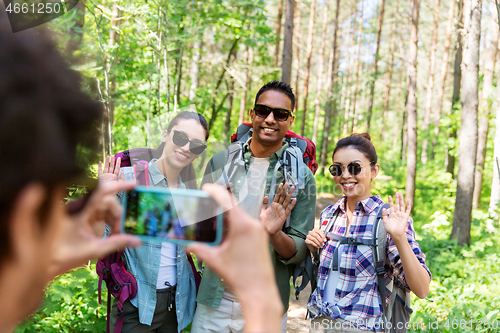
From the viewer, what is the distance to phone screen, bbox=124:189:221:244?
907 mm

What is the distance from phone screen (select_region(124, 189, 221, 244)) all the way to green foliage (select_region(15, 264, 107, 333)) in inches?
94.9

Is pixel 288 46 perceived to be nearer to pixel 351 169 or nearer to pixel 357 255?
pixel 351 169

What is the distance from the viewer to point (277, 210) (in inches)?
87.7

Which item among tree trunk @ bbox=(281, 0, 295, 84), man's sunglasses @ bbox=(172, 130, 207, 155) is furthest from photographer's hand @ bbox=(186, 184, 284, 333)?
tree trunk @ bbox=(281, 0, 295, 84)

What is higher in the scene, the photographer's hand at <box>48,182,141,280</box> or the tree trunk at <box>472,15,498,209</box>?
the tree trunk at <box>472,15,498,209</box>

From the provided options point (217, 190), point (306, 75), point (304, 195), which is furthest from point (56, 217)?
point (306, 75)

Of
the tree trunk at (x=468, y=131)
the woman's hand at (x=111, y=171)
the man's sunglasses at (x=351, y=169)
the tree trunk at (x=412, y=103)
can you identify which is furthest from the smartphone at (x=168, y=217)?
the tree trunk at (x=412, y=103)

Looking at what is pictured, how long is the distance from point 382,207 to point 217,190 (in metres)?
1.72

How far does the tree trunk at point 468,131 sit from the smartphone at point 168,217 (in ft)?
23.6

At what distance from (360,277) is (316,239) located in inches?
14.4

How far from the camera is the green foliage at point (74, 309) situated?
2.98 metres

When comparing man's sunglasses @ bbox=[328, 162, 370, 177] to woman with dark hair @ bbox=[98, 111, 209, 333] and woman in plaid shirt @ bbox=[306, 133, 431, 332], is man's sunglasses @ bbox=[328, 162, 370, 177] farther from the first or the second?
woman with dark hair @ bbox=[98, 111, 209, 333]

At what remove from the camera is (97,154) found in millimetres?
823

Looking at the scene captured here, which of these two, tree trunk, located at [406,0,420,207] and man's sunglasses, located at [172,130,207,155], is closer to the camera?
man's sunglasses, located at [172,130,207,155]
